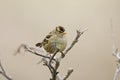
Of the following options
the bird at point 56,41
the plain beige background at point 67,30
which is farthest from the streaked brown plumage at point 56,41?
the plain beige background at point 67,30

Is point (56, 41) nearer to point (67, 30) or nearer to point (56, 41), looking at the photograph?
point (56, 41)

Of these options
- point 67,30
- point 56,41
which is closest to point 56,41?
point 56,41

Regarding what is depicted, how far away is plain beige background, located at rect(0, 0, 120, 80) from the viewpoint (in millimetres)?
2141

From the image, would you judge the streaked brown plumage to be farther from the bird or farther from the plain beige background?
the plain beige background

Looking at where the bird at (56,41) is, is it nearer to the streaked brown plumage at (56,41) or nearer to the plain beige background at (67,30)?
the streaked brown plumage at (56,41)

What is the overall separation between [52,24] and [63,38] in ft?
3.14

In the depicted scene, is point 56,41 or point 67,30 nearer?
point 56,41

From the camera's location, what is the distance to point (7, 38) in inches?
83.9

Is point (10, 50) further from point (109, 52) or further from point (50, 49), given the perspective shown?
point (109, 52)

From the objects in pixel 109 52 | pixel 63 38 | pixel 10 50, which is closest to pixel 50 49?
pixel 63 38

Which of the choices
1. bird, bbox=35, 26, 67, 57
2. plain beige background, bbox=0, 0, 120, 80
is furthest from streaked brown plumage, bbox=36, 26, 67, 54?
plain beige background, bbox=0, 0, 120, 80

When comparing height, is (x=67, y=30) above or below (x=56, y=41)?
below

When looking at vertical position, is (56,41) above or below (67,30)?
above

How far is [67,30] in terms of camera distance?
241cm
